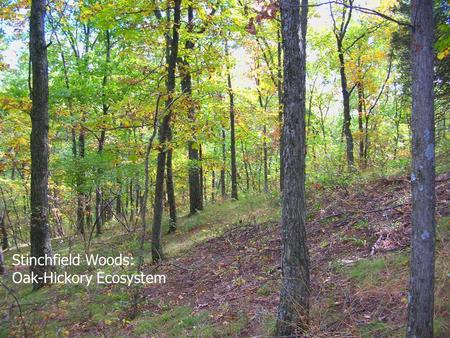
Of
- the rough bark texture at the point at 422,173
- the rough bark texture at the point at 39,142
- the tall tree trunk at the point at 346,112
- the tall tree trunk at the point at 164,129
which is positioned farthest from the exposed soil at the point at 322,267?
the tall tree trunk at the point at 346,112

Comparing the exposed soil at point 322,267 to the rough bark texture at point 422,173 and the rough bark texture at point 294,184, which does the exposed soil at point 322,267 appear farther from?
the rough bark texture at point 422,173

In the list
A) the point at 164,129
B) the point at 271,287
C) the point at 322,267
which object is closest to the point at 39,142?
the point at 164,129

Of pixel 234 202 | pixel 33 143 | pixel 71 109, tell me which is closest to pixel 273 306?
pixel 33 143

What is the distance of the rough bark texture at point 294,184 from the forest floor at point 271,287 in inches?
14.4

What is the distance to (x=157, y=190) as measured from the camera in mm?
9773

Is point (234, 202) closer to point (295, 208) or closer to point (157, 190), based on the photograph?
point (157, 190)

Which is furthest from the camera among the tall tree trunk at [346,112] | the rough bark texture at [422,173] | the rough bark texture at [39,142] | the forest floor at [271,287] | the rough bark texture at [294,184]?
the tall tree trunk at [346,112]

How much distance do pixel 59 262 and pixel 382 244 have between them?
8.56 meters

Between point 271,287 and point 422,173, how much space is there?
3754 mm

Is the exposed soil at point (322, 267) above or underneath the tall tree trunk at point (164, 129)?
underneath

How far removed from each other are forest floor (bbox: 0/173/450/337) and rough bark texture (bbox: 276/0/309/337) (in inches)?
14.4

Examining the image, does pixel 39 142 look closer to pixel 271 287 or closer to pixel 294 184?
pixel 271 287

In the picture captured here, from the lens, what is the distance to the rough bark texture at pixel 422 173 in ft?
9.70

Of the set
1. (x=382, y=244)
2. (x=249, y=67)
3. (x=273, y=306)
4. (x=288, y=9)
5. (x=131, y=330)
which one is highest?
(x=249, y=67)
